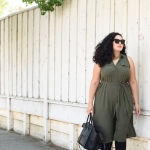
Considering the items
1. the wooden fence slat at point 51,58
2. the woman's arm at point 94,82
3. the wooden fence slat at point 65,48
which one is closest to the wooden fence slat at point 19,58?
the wooden fence slat at point 51,58

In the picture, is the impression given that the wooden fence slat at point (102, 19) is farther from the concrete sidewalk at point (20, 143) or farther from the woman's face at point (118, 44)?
the concrete sidewalk at point (20, 143)

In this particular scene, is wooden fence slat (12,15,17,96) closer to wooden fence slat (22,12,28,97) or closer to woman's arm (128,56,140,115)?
wooden fence slat (22,12,28,97)

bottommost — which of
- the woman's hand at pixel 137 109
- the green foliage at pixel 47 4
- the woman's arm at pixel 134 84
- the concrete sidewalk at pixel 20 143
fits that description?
the concrete sidewalk at pixel 20 143

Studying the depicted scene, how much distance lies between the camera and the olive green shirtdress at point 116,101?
13.3 feet

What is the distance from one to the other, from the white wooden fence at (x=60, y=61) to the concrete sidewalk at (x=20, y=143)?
0.15 metres

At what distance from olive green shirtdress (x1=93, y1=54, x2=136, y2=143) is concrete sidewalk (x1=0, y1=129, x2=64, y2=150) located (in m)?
1.92

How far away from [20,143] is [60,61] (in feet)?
Result: 5.68

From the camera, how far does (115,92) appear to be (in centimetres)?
408

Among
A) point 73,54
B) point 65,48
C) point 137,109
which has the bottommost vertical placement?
point 137,109

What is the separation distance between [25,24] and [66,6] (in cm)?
141

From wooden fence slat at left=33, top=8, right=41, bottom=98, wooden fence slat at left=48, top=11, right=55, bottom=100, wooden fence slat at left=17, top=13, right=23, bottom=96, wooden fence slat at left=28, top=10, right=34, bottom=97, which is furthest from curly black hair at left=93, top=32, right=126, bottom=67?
wooden fence slat at left=17, top=13, right=23, bottom=96

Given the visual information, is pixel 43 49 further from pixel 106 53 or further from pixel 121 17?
pixel 106 53

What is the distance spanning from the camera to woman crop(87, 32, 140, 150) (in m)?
4.05

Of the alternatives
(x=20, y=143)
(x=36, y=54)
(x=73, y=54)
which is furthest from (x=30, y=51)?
(x=20, y=143)
